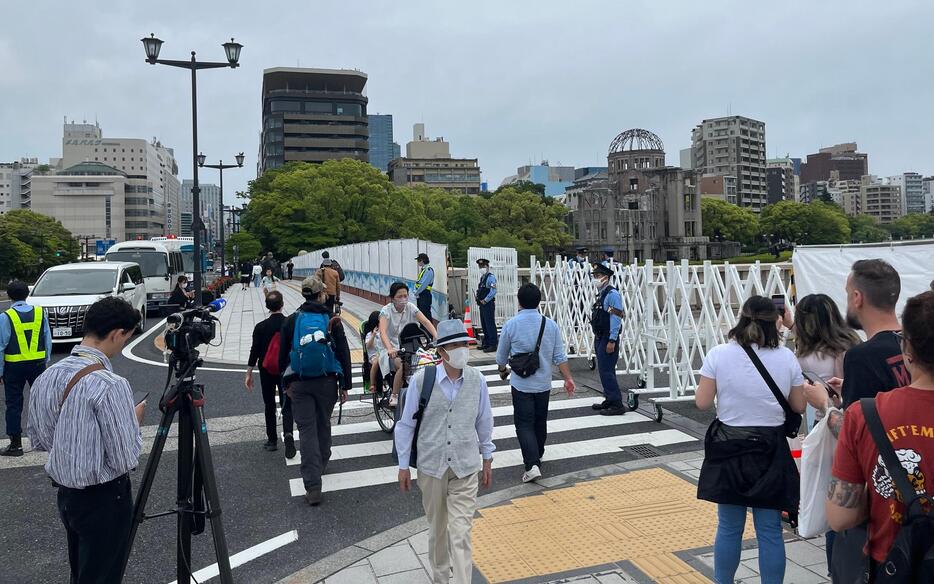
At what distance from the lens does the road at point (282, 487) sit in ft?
16.8

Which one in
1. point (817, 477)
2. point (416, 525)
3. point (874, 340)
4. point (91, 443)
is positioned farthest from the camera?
point (416, 525)

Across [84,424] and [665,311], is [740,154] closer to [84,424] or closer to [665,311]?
[665,311]

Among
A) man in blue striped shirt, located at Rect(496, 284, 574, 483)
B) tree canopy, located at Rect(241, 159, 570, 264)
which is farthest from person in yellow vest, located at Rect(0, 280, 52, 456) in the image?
tree canopy, located at Rect(241, 159, 570, 264)

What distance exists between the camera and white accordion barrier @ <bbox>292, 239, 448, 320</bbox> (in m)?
18.3

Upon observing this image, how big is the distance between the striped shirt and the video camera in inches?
35.7

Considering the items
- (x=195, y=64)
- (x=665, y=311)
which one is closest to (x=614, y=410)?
(x=665, y=311)

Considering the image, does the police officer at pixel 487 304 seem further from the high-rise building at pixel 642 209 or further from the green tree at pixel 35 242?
the high-rise building at pixel 642 209

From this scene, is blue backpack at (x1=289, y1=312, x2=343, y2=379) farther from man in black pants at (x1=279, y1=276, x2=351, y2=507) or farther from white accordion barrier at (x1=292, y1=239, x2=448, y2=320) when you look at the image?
white accordion barrier at (x1=292, y1=239, x2=448, y2=320)

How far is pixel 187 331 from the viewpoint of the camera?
4.54 m

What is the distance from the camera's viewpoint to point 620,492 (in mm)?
6180

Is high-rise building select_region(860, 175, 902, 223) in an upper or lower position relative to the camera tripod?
upper

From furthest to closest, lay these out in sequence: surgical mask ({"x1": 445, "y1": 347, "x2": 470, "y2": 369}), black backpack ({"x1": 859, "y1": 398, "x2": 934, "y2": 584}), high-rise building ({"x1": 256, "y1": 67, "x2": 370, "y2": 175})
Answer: high-rise building ({"x1": 256, "y1": 67, "x2": 370, "y2": 175}) < surgical mask ({"x1": 445, "y1": 347, "x2": 470, "y2": 369}) < black backpack ({"x1": 859, "y1": 398, "x2": 934, "y2": 584})

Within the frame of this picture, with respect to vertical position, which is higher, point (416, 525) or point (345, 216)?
point (345, 216)

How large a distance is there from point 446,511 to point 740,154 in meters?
169
